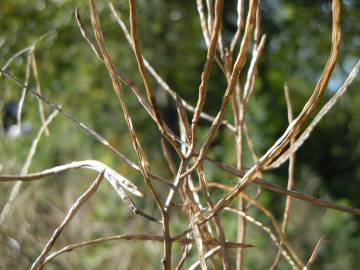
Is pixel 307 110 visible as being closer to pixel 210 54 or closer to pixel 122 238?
pixel 210 54

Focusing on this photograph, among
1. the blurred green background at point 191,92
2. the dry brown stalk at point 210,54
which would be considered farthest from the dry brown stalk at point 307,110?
the blurred green background at point 191,92

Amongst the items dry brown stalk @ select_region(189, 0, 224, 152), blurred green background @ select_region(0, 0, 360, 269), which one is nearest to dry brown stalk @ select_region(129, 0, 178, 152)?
dry brown stalk @ select_region(189, 0, 224, 152)

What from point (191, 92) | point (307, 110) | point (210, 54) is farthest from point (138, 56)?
point (191, 92)

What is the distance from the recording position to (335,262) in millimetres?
4691

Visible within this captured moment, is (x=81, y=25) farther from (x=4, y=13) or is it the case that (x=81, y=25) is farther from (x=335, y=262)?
(x=4, y=13)

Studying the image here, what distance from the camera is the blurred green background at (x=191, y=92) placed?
187 inches

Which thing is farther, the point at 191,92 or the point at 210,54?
the point at 191,92

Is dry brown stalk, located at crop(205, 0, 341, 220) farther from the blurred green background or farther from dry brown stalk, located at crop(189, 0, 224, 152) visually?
the blurred green background

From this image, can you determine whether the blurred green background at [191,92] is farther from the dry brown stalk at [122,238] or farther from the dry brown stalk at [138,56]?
the dry brown stalk at [138,56]

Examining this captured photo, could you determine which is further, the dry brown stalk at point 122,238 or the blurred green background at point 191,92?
the blurred green background at point 191,92

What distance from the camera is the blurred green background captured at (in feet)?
15.6

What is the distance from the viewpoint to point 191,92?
621 centimetres

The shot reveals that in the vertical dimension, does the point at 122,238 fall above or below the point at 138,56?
below

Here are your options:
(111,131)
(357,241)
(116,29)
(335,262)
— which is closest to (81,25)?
(335,262)
